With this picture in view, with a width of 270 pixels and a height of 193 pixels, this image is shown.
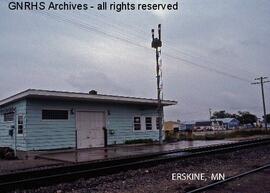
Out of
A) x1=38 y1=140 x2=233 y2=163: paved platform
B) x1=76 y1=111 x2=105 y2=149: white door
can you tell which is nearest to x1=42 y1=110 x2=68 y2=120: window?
x1=76 y1=111 x2=105 y2=149: white door

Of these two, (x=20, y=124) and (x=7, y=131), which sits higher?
(x=20, y=124)

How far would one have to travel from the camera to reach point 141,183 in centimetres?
972

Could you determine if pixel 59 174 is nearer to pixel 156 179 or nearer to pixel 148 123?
pixel 156 179

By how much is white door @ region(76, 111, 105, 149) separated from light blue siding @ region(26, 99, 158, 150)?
1.09 feet

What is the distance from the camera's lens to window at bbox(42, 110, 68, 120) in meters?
19.8

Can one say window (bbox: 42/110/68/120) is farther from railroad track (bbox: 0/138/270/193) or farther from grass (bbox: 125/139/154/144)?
railroad track (bbox: 0/138/270/193)

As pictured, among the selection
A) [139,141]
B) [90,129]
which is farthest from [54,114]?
[139,141]

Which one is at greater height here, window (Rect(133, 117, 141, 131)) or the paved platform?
window (Rect(133, 117, 141, 131))

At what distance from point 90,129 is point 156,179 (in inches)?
484

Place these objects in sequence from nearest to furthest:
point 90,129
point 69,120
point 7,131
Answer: point 69,120, point 7,131, point 90,129

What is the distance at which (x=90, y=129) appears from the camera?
72.6 feet

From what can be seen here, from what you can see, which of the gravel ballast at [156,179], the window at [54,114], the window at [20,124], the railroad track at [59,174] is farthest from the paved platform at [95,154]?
the gravel ballast at [156,179]

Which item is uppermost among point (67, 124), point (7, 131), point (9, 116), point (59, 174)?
point (9, 116)

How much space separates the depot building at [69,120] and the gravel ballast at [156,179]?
8563 millimetres
